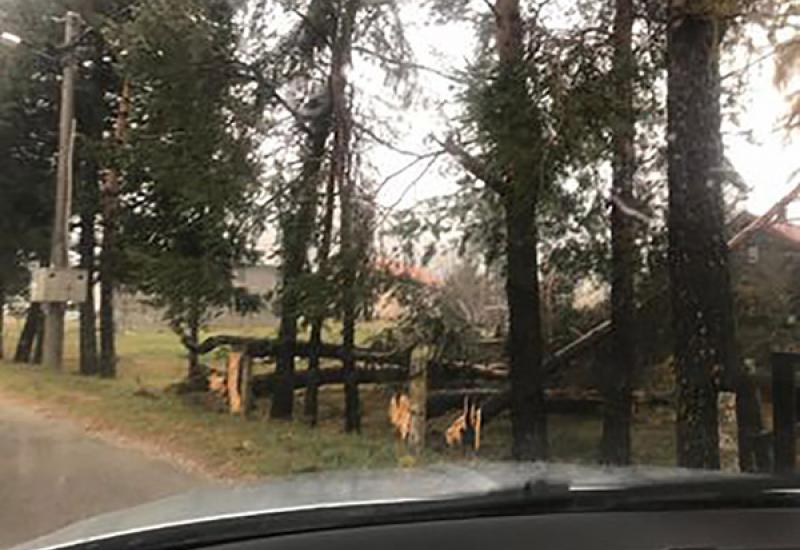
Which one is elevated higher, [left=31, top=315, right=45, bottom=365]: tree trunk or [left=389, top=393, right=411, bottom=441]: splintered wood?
[left=31, top=315, right=45, bottom=365]: tree trunk

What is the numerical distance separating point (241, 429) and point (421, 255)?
10.5 ft

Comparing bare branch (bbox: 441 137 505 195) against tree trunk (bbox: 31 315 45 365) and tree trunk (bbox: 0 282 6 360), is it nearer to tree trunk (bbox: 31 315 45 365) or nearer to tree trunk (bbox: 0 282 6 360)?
tree trunk (bbox: 31 315 45 365)

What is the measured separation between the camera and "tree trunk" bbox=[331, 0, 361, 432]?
48.2ft

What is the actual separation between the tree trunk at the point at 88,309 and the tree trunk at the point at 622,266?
12.4 metres

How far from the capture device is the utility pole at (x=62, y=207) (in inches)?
822

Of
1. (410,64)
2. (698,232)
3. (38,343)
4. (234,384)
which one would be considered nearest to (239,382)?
(234,384)

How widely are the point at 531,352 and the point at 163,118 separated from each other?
6313 mm

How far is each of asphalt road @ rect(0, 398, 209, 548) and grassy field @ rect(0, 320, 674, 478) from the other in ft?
1.60

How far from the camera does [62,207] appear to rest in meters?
21.2

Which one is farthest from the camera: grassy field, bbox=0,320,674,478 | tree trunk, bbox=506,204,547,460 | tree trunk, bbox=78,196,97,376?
tree trunk, bbox=78,196,97,376

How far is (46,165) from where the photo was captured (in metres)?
24.1

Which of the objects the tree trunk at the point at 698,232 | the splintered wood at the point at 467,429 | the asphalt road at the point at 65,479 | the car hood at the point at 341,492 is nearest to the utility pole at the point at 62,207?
the asphalt road at the point at 65,479

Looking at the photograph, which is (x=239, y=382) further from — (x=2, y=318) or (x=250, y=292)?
(x=2, y=318)

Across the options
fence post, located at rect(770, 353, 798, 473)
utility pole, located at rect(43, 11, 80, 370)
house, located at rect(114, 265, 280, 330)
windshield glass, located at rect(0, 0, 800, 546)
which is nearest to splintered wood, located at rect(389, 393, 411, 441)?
windshield glass, located at rect(0, 0, 800, 546)
